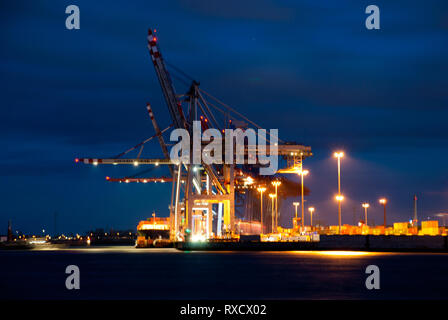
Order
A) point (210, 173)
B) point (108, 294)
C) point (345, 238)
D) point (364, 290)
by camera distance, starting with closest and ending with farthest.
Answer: point (108, 294)
point (364, 290)
point (345, 238)
point (210, 173)

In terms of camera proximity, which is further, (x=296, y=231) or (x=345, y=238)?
(x=296, y=231)

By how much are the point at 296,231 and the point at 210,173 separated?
25.4 metres

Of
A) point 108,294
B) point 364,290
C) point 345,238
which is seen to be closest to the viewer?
point 108,294

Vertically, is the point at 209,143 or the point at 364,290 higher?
the point at 209,143

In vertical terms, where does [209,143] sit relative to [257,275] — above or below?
above
